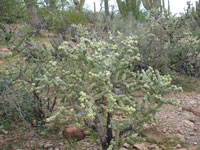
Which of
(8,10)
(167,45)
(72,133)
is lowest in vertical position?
(72,133)

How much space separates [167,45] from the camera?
468cm

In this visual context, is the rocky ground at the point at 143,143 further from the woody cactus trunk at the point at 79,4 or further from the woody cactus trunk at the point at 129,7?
the woody cactus trunk at the point at 129,7

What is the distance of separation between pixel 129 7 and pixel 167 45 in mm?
10647

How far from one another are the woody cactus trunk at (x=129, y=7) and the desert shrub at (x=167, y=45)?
32.6 ft

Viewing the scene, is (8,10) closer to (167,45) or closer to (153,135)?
(153,135)

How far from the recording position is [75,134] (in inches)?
109

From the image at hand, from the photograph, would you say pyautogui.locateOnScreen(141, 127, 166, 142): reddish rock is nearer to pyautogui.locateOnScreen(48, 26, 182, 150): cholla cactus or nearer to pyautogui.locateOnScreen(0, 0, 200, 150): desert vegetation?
pyautogui.locateOnScreen(0, 0, 200, 150): desert vegetation

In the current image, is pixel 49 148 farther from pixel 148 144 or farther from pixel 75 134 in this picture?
pixel 148 144

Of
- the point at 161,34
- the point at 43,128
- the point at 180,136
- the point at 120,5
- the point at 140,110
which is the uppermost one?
the point at 120,5

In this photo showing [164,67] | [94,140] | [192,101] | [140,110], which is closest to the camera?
[140,110]

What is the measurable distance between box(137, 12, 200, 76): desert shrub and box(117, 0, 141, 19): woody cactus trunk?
9.95 meters

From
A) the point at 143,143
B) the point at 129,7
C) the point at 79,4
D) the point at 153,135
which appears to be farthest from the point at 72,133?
the point at 129,7

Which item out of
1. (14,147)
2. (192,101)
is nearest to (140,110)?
(14,147)

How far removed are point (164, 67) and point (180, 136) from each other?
74.0 inches
